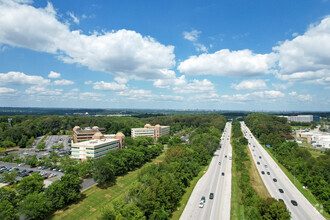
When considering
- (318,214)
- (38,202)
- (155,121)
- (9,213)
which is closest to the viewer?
(9,213)

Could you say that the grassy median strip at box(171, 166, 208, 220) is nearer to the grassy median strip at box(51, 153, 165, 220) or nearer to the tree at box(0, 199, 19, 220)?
the grassy median strip at box(51, 153, 165, 220)

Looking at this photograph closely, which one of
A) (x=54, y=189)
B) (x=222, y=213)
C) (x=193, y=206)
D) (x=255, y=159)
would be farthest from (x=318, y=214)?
(x=54, y=189)

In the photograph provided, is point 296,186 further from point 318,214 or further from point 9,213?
point 9,213

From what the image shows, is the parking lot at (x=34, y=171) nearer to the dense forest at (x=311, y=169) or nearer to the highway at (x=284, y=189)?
the highway at (x=284, y=189)

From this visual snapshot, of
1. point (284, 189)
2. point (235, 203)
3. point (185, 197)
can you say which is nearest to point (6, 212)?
point (185, 197)

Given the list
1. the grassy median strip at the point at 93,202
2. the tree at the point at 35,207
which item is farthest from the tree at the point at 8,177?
the grassy median strip at the point at 93,202

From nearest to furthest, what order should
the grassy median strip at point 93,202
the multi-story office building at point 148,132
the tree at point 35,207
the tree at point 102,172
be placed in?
the tree at point 35,207 → the grassy median strip at point 93,202 → the tree at point 102,172 → the multi-story office building at point 148,132
